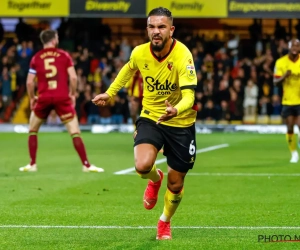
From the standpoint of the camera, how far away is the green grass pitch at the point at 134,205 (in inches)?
355

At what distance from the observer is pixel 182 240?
895 cm

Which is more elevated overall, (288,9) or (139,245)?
(288,9)

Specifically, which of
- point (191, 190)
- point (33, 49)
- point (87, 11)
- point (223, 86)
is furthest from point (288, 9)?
point (191, 190)

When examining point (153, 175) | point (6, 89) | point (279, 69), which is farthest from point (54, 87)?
point (6, 89)

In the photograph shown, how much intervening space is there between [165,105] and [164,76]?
294 millimetres

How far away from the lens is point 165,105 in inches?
362

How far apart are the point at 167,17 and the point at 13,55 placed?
26124 mm

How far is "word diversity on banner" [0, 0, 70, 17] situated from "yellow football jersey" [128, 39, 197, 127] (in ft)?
78.0

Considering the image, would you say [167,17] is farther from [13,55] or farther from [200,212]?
[13,55]

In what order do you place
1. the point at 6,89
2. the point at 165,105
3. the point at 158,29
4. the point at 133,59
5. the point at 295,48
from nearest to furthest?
the point at 158,29 < the point at 165,105 < the point at 133,59 < the point at 295,48 < the point at 6,89

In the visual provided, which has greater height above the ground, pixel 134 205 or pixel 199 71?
pixel 199 71

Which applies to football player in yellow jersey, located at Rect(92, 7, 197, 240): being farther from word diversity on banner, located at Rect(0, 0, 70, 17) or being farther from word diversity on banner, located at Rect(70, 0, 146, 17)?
word diversity on banner, located at Rect(0, 0, 70, 17)

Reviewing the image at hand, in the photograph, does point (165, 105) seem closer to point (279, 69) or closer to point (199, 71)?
point (279, 69)

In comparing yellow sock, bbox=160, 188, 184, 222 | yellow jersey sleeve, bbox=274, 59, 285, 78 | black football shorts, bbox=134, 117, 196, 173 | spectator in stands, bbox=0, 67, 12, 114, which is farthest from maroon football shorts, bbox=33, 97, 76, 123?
spectator in stands, bbox=0, 67, 12, 114
